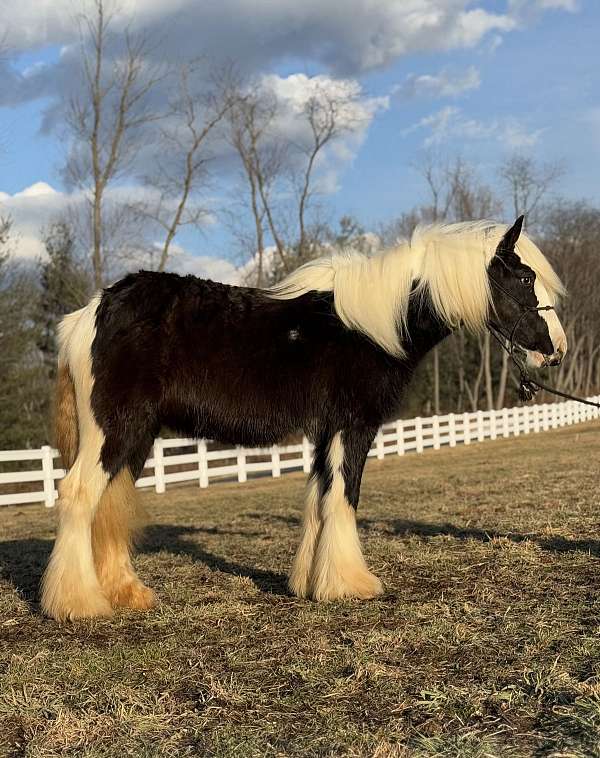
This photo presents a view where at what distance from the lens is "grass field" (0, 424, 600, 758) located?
8.91 ft

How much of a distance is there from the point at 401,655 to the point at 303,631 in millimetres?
697

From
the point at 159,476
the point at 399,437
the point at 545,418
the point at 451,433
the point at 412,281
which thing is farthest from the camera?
the point at 545,418

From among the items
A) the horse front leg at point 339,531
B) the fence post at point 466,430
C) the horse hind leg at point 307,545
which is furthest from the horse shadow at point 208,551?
the fence post at point 466,430

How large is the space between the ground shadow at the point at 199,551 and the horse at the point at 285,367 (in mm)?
527

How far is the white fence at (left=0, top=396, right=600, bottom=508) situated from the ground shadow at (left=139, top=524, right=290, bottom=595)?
102 centimetres

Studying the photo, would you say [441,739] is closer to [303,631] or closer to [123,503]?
[303,631]

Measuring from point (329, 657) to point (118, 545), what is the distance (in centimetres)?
203

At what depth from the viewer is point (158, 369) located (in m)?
4.76

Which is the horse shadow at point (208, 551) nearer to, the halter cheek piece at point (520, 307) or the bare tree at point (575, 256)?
the halter cheek piece at point (520, 307)

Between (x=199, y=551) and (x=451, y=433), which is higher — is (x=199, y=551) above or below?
below

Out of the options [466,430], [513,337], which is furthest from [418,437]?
[513,337]

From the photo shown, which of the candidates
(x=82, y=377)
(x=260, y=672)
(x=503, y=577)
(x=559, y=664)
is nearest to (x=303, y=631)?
(x=260, y=672)

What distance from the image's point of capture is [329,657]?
141 inches

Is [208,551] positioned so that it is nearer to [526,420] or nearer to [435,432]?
[435,432]
